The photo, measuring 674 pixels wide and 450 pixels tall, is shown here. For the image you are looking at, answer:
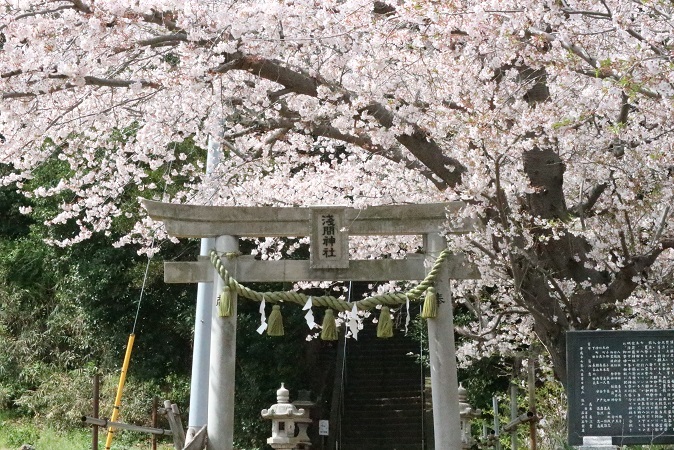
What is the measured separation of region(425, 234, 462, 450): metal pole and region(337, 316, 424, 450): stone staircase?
21.0ft

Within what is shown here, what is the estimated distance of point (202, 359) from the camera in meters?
8.21

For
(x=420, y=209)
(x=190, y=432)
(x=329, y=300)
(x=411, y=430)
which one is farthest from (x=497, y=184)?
(x=411, y=430)

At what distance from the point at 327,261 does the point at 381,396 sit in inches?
306

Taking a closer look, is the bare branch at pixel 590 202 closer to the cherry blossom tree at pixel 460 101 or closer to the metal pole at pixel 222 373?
the cherry blossom tree at pixel 460 101

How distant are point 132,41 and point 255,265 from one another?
2.08m

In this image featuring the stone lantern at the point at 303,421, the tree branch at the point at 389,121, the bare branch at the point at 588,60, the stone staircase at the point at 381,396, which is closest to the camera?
the bare branch at the point at 588,60

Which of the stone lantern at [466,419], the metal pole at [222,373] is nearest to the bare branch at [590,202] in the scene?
the stone lantern at [466,419]

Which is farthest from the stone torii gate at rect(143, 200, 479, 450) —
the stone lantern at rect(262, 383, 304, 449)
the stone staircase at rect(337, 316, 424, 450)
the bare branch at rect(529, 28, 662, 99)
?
the stone staircase at rect(337, 316, 424, 450)

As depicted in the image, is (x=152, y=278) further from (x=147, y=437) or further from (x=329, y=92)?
(x=329, y=92)

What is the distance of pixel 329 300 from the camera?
7387mm

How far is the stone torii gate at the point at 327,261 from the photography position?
7387 mm

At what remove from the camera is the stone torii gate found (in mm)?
7387

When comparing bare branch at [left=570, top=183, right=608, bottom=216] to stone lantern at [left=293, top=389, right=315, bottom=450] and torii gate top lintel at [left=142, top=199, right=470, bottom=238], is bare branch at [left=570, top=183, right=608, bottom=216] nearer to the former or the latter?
torii gate top lintel at [left=142, top=199, right=470, bottom=238]

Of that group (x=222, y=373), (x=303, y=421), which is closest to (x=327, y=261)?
(x=222, y=373)
